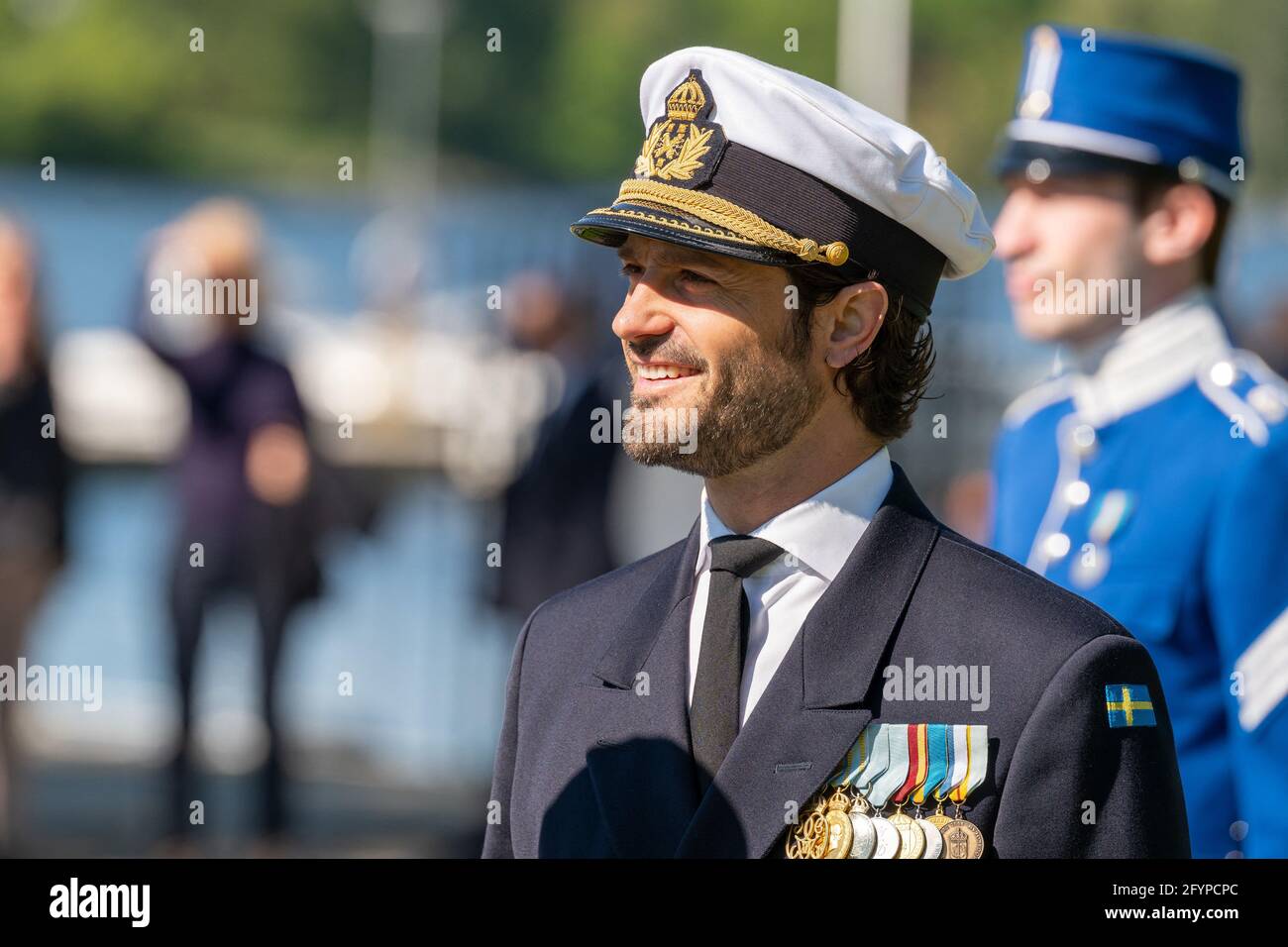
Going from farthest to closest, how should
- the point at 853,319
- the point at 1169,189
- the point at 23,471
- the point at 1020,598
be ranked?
the point at 23,471
the point at 1169,189
the point at 853,319
the point at 1020,598

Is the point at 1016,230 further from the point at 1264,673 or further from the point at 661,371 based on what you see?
the point at 661,371

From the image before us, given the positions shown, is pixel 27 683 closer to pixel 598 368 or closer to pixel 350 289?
pixel 598 368

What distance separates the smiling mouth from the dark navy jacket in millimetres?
283

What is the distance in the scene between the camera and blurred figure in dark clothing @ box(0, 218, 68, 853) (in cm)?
759

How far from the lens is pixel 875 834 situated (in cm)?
263

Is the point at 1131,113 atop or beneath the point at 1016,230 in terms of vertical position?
atop

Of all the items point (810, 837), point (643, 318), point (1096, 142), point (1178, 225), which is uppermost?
point (1096, 142)

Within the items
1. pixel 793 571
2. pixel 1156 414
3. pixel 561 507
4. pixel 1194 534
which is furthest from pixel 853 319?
pixel 561 507

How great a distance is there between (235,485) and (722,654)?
557 centimetres

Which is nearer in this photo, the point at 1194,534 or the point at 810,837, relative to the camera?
the point at 810,837

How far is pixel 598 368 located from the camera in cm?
834

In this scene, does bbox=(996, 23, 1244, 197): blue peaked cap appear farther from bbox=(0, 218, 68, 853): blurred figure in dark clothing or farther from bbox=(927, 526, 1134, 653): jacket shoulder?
bbox=(0, 218, 68, 853): blurred figure in dark clothing

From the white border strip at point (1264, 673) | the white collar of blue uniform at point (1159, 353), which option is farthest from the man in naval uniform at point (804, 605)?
the white collar of blue uniform at point (1159, 353)

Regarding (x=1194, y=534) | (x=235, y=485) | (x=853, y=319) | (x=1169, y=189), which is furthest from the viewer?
(x=235, y=485)
